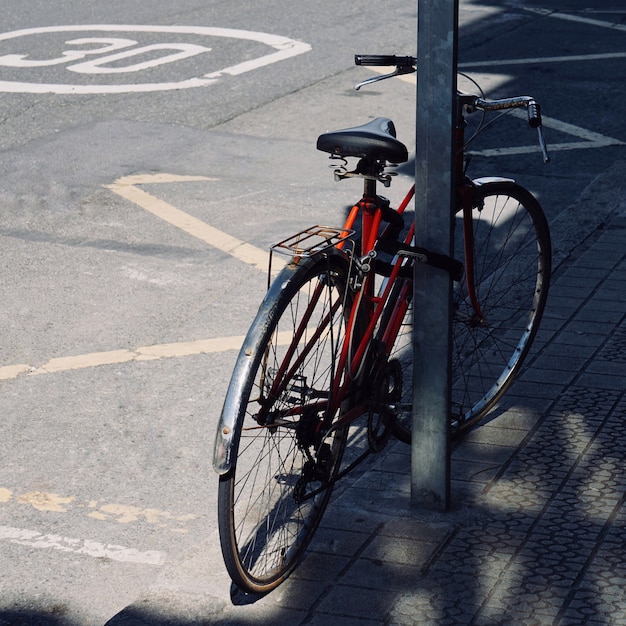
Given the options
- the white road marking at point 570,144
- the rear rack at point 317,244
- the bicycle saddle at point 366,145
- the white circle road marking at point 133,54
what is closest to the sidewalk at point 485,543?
the rear rack at point 317,244

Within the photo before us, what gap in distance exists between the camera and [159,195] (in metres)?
7.73

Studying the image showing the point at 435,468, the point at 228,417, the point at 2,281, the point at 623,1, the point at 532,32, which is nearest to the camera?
the point at 228,417

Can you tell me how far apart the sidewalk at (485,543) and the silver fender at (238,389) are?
49 centimetres

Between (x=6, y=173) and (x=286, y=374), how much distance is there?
5206mm

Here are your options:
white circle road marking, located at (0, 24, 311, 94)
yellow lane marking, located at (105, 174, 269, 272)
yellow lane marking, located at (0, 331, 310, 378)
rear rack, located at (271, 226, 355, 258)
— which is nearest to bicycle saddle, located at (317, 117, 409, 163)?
rear rack, located at (271, 226, 355, 258)

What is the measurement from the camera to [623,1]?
15688 millimetres

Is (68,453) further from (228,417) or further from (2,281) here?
(2,281)

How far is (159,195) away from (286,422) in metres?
4.51

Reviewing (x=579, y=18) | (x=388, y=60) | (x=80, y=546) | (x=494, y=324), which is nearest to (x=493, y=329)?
(x=494, y=324)

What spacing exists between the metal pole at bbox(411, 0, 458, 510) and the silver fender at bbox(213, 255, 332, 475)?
563 mm

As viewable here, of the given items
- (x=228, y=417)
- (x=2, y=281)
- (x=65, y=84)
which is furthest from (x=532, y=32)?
(x=228, y=417)

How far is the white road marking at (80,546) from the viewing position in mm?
3854

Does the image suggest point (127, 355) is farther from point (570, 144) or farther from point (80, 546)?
point (570, 144)

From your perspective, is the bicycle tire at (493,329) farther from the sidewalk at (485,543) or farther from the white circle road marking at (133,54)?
the white circle road marking at (133,54)
